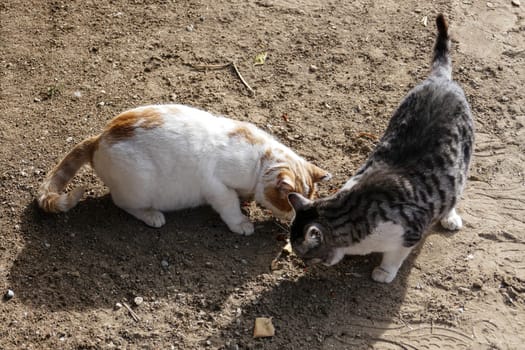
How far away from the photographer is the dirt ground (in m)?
4.65

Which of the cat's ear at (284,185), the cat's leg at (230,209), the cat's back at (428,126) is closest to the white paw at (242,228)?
the cat's leg at (230,209)

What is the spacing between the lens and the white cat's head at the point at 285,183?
4.94 meters

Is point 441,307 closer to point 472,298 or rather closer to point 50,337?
point 472,298

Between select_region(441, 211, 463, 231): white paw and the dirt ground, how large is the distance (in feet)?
0.32

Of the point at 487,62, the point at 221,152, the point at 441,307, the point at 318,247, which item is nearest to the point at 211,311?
the point at 318,247

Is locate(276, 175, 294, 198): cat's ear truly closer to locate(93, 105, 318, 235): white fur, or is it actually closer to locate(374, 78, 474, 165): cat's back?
locate(93, 105, 318, 235): white fur

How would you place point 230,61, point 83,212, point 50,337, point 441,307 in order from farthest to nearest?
1. point 230,61
2. point 83,212
3. point 441,307
4. point 50,337

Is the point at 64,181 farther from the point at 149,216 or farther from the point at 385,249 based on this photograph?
the point at 385,249

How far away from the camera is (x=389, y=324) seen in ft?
15.4

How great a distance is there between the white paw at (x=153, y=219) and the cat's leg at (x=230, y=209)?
44 centimetres

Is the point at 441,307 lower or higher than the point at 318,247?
lower

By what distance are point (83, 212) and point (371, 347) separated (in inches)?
103

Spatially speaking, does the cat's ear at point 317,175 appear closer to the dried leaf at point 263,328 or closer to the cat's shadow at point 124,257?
the cat's shadow at point 124,257

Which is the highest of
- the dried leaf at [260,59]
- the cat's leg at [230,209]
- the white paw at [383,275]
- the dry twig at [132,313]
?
the dried leaf at [260,59]
